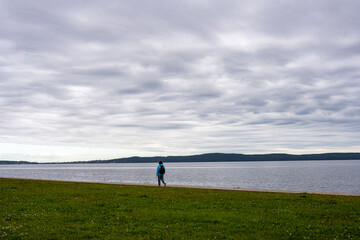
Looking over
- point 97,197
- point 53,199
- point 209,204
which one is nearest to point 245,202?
point 209,204

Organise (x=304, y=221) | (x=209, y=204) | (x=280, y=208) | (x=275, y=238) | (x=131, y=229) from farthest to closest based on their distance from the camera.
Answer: (x=209, y=204) < (x=280, y=208) < (x=304, y=221) < (x=131, y=229) < (x=275, y=238)

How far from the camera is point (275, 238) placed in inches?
443

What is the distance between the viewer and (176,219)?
1418cm

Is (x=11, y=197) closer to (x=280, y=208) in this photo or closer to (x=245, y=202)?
(x=245, y=202)

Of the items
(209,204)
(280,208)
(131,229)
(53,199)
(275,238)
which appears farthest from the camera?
(53,199)

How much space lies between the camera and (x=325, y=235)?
37.4 feet

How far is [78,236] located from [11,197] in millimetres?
12062

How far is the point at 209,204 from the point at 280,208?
391cm

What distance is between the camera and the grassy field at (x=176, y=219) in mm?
11742

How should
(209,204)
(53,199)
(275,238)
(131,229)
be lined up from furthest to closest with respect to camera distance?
(53,199) < (209,204) < (131,229) < (275,238)

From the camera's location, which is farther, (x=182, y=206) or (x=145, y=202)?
(x=145, y=202)

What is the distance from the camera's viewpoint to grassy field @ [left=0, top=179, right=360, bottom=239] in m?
11.7

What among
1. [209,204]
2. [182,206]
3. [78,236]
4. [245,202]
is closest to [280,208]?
[245,202]

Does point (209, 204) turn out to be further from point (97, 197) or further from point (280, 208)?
point (97, 197)
